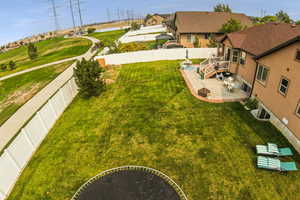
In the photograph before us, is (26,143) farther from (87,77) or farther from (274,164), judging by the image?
(274,164)

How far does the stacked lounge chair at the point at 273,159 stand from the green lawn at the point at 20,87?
18.3 m

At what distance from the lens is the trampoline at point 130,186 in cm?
680

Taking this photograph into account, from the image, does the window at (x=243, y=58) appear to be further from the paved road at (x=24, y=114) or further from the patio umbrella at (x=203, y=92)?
the paved road at (x=24, y=114)

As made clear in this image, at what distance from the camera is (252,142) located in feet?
31.4

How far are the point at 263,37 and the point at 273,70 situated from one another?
4.60m

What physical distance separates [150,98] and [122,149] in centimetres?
643

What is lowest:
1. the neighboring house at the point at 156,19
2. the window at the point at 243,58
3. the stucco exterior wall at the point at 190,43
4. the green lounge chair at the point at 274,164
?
the green lounge chair at the point at 274,164

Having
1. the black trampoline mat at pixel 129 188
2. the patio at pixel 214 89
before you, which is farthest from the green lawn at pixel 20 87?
the patio at pixel 214 89

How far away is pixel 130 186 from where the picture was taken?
23.6 ft

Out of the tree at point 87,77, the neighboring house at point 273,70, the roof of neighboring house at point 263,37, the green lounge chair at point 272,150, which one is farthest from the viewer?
the tree at point 87,77

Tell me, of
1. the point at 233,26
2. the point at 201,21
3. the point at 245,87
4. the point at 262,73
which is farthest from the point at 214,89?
the point at 201,21

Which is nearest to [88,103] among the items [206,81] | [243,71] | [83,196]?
[83,196]

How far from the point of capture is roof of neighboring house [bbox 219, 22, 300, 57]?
11.5 metres

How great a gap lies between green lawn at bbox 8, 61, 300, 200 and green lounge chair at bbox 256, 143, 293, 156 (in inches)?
17.0
